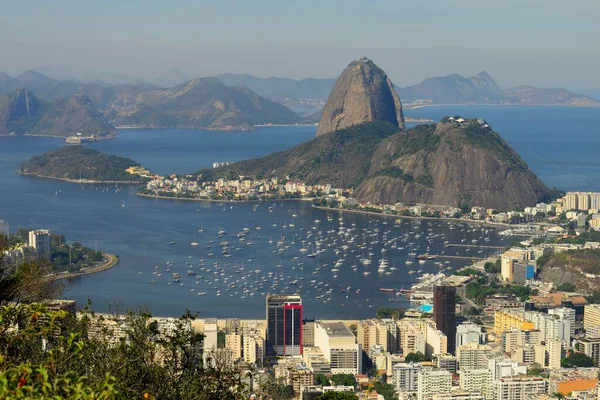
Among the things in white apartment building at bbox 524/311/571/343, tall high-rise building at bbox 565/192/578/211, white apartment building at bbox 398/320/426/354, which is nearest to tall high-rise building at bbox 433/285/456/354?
white apartment building at bbox 398/320/426/354

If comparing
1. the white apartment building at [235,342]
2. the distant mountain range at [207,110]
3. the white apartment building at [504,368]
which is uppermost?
the distant mountain range at [207,110]

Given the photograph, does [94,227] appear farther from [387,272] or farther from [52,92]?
[52,92]

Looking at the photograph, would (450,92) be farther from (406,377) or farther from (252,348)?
(406,377)

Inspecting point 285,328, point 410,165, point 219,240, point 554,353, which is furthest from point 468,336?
point 410,165

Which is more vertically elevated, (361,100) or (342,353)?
(361,100)

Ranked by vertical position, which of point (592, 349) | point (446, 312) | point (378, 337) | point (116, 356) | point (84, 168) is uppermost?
point (116, 356)

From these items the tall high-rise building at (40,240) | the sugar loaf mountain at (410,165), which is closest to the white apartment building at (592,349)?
the tall high-rise building at (40,240)

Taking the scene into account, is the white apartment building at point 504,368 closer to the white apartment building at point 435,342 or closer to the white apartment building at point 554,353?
the white apartment building at point 554,353
